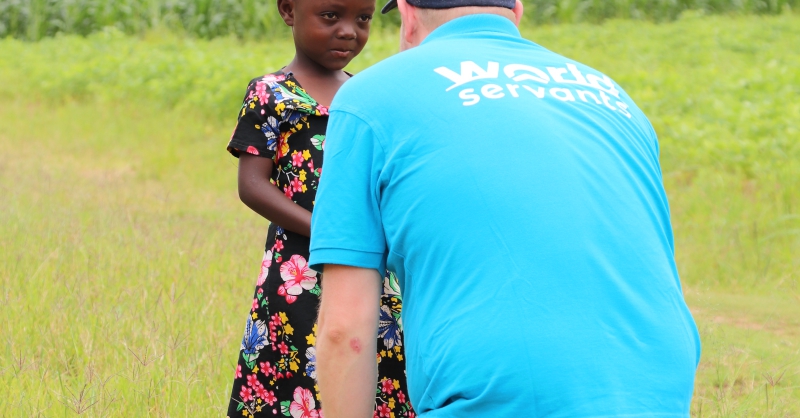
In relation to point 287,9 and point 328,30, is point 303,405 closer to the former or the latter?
point 328,30

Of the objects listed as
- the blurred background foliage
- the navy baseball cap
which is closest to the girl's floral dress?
the navy baseball cap

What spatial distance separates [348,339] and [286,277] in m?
0.97

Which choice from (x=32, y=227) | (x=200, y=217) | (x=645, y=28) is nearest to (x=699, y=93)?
(x=645, y=28)

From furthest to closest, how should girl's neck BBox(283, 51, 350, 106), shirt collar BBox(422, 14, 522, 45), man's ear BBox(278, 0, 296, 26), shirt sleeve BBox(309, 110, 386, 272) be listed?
man's ear BBox(278, 0, 296, 26)
girl's neck BBox(283, 51, 350, 106)
shirt collar BBox(422, 14, 522, 45)
shirt sleeve BBox(309, 110, 386, 272)

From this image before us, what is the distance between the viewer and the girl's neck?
2.74 metres

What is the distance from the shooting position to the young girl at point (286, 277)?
254cm

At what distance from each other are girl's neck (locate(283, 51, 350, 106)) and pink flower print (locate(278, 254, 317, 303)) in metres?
0.47

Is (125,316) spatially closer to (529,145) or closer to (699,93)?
(529,145)

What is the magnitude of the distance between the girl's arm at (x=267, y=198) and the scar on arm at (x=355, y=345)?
2.93ft

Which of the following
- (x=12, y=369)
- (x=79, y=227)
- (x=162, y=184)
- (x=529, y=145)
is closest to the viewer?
(x=529, y=145)

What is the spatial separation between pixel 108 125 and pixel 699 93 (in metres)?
6.33

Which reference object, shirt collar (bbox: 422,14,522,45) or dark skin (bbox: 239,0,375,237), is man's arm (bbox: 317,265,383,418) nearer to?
shirt collar (bbox: 422,14,522,45)

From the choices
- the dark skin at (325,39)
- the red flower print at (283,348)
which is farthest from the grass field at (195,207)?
the dark skin at (325,39)

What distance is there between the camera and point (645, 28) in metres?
14.1
